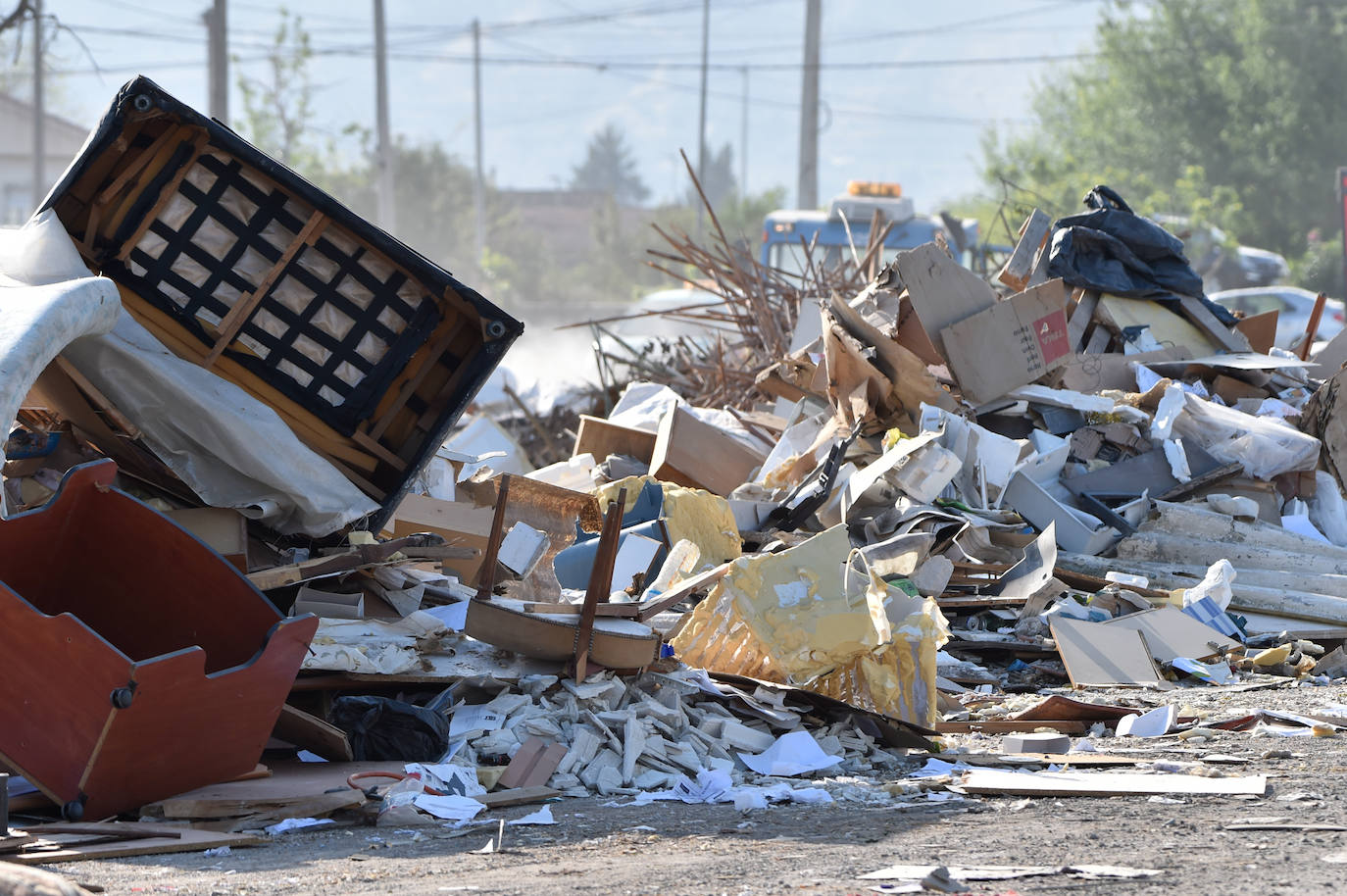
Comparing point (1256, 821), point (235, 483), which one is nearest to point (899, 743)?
point (1256, 821)

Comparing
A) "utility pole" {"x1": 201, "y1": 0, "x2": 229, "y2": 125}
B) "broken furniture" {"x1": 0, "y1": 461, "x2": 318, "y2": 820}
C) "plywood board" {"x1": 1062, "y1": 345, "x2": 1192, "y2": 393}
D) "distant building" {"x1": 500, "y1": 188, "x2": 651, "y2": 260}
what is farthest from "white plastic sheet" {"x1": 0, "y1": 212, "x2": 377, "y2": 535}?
"distant building" {"x1": 500, "y1": 188, "x2": 651, "y2": 260}

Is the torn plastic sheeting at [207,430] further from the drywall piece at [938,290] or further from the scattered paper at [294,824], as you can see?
the drywall piece at [938,290]

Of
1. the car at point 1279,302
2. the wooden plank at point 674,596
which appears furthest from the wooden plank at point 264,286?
the car at point 1279,302

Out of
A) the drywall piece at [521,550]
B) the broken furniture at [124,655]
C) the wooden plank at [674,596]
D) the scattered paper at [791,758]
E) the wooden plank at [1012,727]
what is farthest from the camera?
the drywall piece at [521,550]

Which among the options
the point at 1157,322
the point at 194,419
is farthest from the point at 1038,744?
the point at 1157,322

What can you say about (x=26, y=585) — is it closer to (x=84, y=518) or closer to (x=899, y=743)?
(x=84, y=518)

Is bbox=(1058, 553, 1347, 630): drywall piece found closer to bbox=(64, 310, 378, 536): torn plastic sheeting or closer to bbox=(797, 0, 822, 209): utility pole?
bbox=(64, 310, 378, 536): torn plastic sheeting

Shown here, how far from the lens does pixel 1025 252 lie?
10203 mm

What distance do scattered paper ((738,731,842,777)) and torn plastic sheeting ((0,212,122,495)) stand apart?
8.51 ft

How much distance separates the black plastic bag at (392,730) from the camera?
174 inches

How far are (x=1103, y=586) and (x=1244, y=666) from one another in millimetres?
850

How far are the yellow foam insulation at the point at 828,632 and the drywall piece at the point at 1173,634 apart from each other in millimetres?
1641

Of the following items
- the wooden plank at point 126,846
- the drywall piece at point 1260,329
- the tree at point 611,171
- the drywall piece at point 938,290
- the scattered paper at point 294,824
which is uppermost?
the tree at point 611,171

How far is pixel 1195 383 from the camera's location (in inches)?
359
